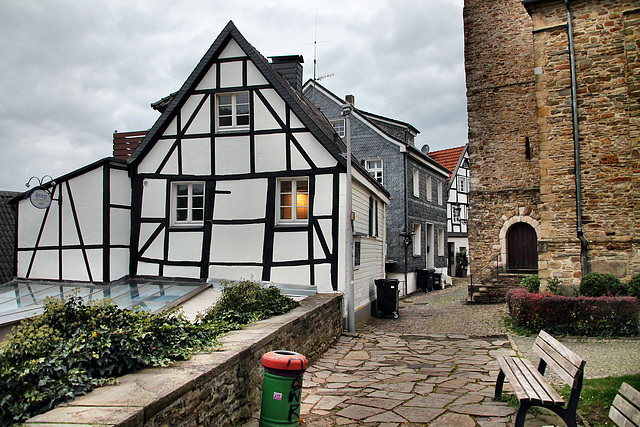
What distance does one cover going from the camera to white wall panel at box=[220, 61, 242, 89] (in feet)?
38.0

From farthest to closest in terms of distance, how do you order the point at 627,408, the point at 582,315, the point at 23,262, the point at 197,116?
the point at 23,262, the point at 197,116, the point at 582,315, the point at 627,408

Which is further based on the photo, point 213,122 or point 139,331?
point 213,122

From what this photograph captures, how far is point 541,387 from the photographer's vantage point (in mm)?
4223

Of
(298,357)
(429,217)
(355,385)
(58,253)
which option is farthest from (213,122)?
(429,217)

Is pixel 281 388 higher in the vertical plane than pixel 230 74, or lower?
lower

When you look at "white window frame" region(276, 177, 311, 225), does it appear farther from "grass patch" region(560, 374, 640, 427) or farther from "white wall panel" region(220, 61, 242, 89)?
"grass patch" region(560, 374, 640, 427)

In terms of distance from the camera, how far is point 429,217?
2331 centimetres

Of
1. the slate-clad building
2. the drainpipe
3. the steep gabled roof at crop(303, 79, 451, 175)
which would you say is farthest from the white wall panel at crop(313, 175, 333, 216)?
the steep gabled roof at crop(303, 79, 451, 175)

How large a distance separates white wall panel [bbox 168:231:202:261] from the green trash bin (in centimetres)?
753

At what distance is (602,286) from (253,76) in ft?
28.7

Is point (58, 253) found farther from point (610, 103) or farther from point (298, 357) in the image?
point (610, 103)

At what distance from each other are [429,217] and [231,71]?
14.2 metres

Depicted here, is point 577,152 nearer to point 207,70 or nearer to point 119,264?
point 207,70

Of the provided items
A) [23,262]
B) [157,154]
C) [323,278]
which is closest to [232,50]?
[157,154]
